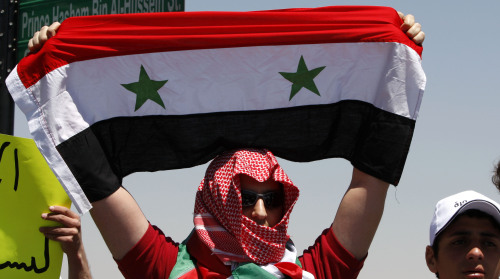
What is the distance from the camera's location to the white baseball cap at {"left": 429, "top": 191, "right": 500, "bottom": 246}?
15.6ft

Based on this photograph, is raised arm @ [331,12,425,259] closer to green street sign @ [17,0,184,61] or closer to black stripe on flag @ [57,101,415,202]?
black stripe on flag @ [57,101,415,202]

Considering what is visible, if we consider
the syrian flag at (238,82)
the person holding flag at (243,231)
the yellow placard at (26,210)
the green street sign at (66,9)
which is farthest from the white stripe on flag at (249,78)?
the green street sign at (66,9)

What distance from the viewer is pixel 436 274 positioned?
189 inches

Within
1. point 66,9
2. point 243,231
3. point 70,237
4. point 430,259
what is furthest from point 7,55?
point 430,259

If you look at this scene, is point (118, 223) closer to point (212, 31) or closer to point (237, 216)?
point (237, 216)

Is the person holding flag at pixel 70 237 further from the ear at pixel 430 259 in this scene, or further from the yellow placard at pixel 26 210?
the ear at pixel 430 259

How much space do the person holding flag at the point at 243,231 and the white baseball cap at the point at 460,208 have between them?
33cm

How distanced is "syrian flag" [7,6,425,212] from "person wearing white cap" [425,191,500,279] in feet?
1.32

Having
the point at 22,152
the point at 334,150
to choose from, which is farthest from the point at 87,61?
the point at 334,150

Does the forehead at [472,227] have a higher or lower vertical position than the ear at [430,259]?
higher

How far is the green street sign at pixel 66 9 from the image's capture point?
6395 millimetres

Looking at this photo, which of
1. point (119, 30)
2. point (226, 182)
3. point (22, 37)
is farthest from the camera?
point (22, 37)

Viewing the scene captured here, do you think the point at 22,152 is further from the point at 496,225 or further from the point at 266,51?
the point at 496,225

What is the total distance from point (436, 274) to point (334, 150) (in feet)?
2.73
